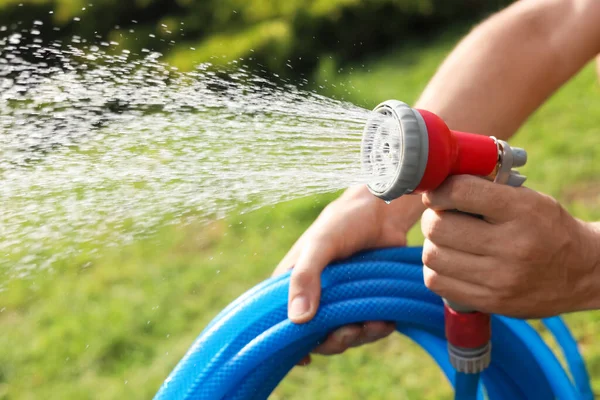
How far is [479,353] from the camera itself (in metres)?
1.33

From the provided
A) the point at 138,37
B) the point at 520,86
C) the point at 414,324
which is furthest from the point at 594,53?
the point at 138,37

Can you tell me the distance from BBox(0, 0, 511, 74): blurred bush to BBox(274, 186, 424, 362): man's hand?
158 inches

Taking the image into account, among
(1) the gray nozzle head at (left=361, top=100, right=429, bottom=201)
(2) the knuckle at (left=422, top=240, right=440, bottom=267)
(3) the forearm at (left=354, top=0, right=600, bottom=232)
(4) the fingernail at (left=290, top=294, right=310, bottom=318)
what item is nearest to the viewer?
(1) the gray nozzle head at (left=361, top=100, right=429, bottom=201)

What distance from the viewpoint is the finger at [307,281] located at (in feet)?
4.66

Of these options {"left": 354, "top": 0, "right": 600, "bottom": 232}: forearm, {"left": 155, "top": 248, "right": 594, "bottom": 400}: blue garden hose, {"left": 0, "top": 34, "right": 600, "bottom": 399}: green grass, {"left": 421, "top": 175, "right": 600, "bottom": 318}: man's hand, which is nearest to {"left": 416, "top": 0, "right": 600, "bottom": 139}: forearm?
{"left": 354, "top": 0, "right": 600, "bottom": 232}: forearm

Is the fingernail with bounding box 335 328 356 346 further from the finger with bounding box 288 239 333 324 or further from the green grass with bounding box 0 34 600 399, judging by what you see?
the green grass with bounding box 0 34 600 399

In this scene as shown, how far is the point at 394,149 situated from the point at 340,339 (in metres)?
0.71

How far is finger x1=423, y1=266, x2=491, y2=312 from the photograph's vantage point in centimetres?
119

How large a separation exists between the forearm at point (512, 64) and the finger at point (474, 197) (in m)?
0.63

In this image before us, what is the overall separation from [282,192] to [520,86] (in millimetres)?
763

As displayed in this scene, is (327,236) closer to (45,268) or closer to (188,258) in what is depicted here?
(188,258)

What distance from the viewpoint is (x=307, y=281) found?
1.46 metres

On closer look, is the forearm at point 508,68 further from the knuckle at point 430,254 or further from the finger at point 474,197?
the finger at point 474,197

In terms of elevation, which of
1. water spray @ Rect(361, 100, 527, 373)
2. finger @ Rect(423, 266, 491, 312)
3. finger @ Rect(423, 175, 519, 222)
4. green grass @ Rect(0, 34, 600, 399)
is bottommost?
green grass @ Rect(0, 34, 600, 399)
